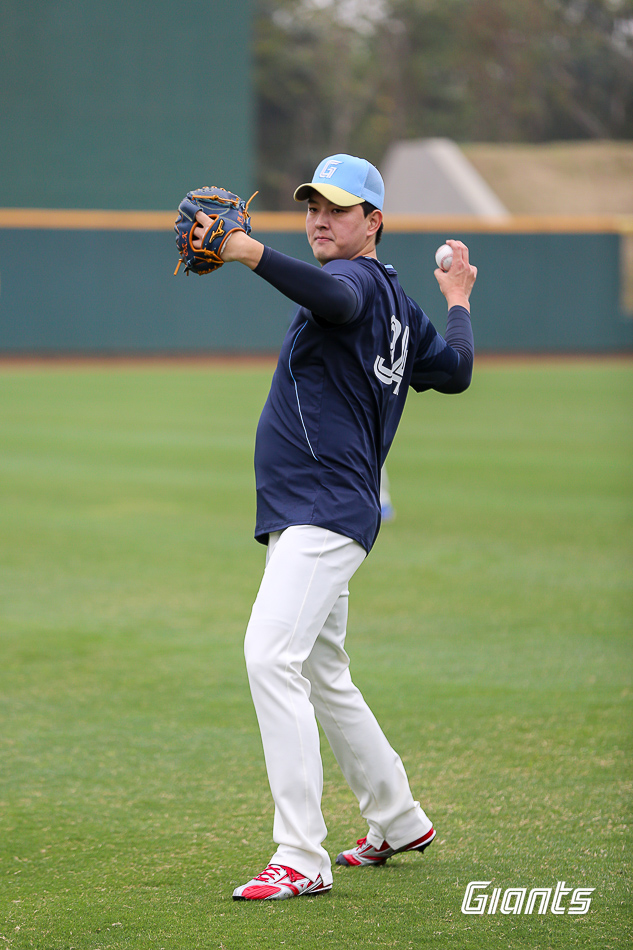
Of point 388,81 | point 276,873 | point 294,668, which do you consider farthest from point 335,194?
point 388,81

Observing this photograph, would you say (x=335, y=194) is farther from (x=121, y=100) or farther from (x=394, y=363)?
(x=121, y=100)

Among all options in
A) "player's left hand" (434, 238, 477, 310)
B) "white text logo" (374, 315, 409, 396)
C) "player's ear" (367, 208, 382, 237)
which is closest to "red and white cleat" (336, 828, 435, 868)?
"white text logo" (374, 315, 409, 396)

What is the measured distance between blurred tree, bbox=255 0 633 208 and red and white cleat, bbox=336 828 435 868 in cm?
4754

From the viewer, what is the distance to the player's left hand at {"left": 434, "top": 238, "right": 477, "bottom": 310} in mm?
3818

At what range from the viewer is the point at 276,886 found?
3158mm

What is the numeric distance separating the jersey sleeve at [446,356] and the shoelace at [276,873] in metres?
1.46

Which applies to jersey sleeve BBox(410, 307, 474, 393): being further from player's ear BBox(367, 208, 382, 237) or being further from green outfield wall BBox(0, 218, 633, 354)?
green outfield wall BBox(0, 218, 633, 354)

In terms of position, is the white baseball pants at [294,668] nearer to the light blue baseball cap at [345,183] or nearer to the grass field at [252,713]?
the grass field at [252,713]

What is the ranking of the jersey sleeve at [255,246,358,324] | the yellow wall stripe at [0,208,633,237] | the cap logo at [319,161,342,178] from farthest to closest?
1. the yellow wall stripe at [0,208,633,237]
2. the cap logo at [319,161,342,178]
3. the jersey sleeve at [255,246,358,324]

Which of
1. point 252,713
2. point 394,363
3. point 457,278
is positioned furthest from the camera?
point 252,713

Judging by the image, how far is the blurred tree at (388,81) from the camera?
52438 mm

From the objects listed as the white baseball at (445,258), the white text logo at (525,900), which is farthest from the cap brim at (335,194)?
the white text logo at (525,900)

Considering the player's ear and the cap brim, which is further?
the player's ear

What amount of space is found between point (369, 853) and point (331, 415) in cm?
132
